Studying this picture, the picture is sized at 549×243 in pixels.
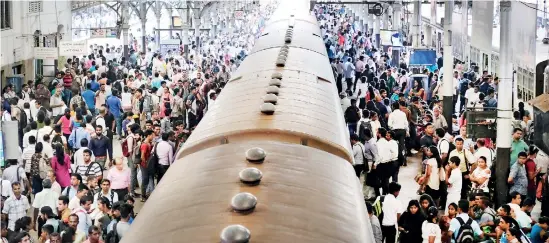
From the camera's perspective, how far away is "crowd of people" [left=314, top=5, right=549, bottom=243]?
8.75 meters

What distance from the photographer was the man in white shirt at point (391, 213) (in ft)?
31.1

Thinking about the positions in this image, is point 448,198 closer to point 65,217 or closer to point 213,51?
point 65,217

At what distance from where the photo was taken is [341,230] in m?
4.65

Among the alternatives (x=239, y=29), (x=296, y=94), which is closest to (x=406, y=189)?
(x=296, y=94)

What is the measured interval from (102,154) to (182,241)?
9063mm

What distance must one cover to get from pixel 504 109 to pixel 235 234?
9.38 meters

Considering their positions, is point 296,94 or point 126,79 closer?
point 296,94

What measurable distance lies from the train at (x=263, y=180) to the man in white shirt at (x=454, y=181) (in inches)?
122

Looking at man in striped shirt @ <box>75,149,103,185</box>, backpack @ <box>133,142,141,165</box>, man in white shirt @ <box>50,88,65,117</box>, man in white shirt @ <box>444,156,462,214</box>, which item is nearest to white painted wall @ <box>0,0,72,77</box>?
man in white shirt @ <box>50,88,65,117</box>

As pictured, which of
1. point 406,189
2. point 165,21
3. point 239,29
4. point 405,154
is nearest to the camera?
point 406,189

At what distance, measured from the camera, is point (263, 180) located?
5.04 meters

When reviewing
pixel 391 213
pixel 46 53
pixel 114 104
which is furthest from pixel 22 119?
pixel 391 213

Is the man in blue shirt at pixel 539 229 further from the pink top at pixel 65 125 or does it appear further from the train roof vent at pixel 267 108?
the pink top at pixel 65 125

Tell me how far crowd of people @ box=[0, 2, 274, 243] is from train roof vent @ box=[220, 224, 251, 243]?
271cm
